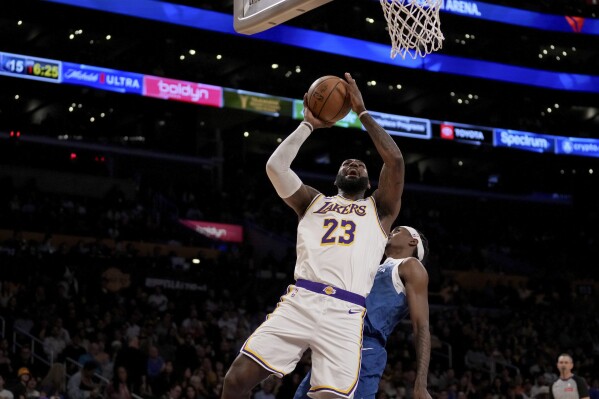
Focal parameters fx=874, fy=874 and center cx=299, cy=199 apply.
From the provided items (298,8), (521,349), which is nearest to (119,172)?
(521,349)

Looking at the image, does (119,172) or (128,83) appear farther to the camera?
(119,172)

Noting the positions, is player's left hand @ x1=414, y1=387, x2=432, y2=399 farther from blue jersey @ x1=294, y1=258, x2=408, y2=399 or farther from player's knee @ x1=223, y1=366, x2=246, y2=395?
player's knee @ x1=223, y1=366, x2=246, y2=395

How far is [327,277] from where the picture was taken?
4.96m

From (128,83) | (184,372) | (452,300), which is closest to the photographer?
(184,372)

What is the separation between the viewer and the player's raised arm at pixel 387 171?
5.13m

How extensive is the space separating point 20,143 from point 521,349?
633 inches

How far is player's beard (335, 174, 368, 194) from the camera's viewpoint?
5.22 meters

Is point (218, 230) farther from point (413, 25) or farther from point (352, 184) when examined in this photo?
point (352, 184)

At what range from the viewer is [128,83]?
25016 millimetres

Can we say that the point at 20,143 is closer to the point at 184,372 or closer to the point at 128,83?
the point at 128,83

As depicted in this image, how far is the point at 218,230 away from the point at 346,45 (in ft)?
27.2

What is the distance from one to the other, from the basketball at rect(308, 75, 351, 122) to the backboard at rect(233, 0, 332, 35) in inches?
27.1

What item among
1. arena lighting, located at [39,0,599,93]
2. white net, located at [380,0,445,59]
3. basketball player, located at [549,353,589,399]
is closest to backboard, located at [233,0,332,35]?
white net, located at [380,0,445,59]

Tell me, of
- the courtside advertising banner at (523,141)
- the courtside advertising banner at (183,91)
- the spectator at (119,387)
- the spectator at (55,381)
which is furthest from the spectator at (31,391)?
the courtside advertising banner at (523,141)
